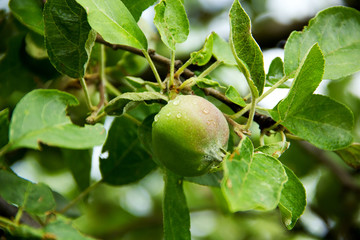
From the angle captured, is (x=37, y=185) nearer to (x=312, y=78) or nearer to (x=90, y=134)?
(x=90, y=134)

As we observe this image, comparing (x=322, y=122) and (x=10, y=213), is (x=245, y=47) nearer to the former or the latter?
(x=322, y=122)

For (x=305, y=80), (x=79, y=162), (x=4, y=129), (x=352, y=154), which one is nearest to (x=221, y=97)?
(x=305, y=80)

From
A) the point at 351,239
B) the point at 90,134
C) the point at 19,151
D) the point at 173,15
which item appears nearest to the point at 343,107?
the point at 173,15

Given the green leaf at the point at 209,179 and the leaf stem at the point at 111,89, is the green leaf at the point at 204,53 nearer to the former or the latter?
the green leaf at the point at 209,179

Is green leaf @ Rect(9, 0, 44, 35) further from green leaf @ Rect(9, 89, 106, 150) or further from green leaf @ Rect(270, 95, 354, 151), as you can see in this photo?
green leaf @ Rect(270, 95, 354, 151)

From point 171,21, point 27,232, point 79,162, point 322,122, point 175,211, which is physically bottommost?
point 79,162

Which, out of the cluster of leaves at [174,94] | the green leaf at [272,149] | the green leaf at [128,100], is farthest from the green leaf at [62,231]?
the green leaf at [272,149]
